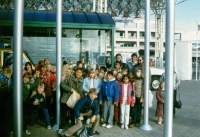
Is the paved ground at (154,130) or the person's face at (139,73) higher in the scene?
the person's face at (139,73)

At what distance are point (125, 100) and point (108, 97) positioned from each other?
504 millimetres

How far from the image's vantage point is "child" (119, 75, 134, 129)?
24.5 feet

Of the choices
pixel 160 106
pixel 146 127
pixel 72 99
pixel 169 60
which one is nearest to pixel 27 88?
pixel 72 99

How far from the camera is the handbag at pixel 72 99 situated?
267 inches

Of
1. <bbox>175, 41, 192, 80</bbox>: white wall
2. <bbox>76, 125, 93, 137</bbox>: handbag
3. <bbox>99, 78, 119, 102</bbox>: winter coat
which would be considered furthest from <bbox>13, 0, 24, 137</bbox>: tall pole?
<bbox>175, 41, 192, 80</bbox>: white wall

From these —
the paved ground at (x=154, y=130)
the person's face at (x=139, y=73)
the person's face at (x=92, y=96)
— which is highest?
the person's face at (x=139, y=73)

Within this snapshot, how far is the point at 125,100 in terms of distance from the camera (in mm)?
7527

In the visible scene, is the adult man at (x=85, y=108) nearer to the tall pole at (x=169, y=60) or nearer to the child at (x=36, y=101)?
the child at (x=36, y=101)

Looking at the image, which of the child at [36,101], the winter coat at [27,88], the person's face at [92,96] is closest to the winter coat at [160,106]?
the person's face at [92,96]

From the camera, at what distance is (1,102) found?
5344mm

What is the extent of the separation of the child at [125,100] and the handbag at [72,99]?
1300 mm

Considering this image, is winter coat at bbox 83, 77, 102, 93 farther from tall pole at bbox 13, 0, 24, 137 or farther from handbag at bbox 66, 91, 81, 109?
tall pole at bbox 13, 0, 24, 137

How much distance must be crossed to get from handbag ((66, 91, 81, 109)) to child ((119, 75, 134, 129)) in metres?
1.30

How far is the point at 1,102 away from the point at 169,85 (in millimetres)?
3201
